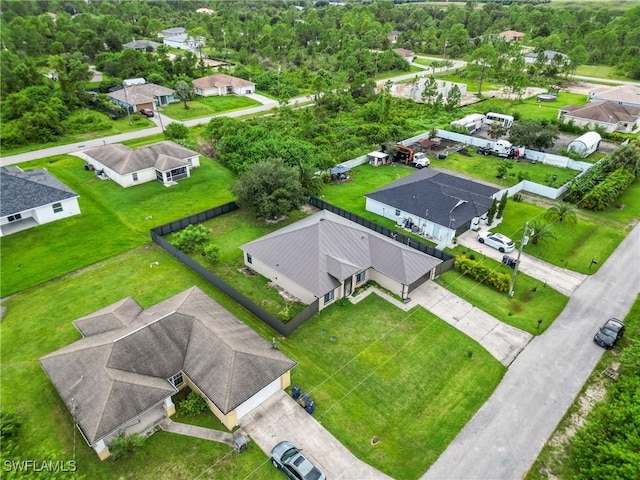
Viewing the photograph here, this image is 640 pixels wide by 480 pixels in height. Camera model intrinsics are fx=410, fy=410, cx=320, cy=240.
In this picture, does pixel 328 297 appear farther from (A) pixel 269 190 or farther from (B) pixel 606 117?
(B) pixel 606 117

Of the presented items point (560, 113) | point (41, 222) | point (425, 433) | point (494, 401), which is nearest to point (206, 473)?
point (425, 433)

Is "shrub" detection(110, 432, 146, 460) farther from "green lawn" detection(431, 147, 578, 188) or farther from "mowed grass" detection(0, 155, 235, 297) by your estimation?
"green lawn" detection(431, 147, 578, 188)

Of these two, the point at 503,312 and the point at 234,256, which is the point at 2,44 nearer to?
the point at 234,256

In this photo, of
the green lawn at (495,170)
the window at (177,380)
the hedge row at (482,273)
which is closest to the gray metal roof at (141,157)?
the window at (177,380)

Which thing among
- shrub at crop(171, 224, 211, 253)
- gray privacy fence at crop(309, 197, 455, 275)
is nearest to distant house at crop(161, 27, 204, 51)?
gray privacy fence at crop(309, 197, 455, 275)

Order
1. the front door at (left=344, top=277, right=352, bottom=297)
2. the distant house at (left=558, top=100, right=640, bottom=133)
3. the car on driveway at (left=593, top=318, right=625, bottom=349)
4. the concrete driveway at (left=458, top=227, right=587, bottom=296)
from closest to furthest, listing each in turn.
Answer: the car on driveway at (left=593, top=318, right=625, bottom=349)
the front door at (left=344, top=277, right=352, bottom=297)
the concrete driveway at (left=458, top=227, right=587, bottom=296)
the distant house at (left=558, top=100, right=640, bottom=133)

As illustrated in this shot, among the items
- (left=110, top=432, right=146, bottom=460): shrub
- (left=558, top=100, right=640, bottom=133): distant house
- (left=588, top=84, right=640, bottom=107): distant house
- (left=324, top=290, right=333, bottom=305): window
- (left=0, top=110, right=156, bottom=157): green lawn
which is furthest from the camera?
(left=588, top=84, right=640, bottom=107): distant house

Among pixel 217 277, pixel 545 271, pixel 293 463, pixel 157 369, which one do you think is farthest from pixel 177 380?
pixel 545 271
